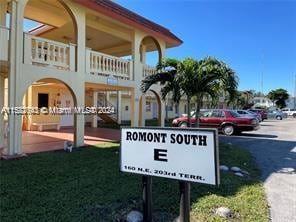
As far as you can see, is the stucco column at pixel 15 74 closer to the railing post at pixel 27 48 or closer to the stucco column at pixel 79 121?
the railing post at pixel 27 48

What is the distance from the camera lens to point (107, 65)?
1259cm

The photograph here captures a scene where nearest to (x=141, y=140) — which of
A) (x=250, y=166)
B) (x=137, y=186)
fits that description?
(x=137, y=186)

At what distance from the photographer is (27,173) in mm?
6723

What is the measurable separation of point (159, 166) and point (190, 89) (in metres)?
7.73

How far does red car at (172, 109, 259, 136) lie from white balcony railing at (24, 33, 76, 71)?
29.5ft

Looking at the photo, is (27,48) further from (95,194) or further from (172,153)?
(172,153)

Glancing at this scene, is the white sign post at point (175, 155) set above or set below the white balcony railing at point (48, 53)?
below

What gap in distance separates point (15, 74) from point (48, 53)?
5.60ft

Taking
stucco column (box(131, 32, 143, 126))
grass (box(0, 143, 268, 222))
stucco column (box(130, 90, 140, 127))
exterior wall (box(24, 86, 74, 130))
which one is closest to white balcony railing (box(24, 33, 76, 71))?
grass (box(0, 143, 268, 222))

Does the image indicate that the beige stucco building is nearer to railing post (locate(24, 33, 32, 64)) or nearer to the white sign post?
railing post (locate(24, 33, 32, 64))

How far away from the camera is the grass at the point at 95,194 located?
442 cm

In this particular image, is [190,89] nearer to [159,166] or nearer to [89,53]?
[89,53]

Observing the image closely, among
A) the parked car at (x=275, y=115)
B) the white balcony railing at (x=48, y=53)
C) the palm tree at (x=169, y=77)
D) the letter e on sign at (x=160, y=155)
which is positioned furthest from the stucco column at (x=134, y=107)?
the parked car at (x=275, y=115)

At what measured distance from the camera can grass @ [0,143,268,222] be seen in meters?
4.42
